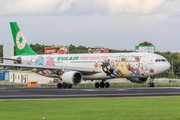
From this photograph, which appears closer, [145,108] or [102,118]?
[102,118]

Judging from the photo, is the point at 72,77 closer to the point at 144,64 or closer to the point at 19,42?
the point at 144,64

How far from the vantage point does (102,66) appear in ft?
156

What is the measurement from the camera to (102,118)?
15.6 metres

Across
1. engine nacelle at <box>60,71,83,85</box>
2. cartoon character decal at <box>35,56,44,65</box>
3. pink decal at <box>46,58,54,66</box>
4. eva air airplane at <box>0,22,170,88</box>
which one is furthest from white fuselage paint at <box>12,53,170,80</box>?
cartoon character decal at <box>35,56,44,65</box>

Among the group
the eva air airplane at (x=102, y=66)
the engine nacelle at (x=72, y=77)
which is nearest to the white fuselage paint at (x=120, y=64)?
the eva air airplane at (x=102, y=66)

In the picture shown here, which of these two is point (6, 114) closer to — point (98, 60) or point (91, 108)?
point (91, 108)

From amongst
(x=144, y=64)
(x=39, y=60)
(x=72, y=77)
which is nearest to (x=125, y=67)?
(x=144, y=64)

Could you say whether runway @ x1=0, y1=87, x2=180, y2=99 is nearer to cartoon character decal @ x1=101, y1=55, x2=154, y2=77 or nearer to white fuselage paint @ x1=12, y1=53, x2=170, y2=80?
white fuselage paint @ x1=12, y1=53, x2=170, y2=80

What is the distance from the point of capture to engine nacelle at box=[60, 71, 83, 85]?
4554cm

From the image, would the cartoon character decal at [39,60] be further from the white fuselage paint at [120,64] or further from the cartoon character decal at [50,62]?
the white fuselage paint at [120,64]

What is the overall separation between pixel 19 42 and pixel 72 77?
59.1ft

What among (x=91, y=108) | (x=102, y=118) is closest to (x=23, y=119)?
(x=102, y=118)

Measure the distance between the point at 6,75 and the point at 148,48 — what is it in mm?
67339

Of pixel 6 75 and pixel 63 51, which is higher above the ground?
pixel 63 51
